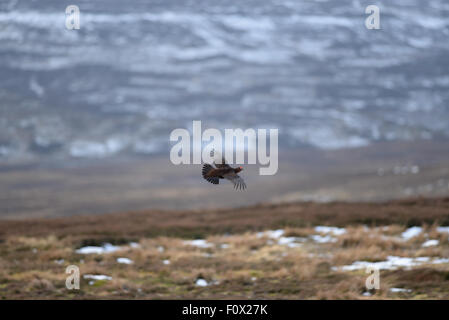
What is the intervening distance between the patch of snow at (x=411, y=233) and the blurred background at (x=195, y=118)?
5235cm

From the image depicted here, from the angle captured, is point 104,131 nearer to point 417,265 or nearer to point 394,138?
point 394,138

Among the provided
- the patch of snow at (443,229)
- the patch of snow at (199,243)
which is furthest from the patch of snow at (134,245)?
the patch of snow at (443,229)

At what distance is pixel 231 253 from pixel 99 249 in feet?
14.1

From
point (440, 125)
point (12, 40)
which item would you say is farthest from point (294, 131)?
point (12, 40)

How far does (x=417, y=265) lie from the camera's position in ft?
51.9

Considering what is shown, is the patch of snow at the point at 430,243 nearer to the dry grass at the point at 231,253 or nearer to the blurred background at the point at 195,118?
the dry grass at the point at 231,253

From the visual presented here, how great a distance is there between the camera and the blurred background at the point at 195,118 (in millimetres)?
93688

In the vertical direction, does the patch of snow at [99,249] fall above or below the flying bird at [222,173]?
below

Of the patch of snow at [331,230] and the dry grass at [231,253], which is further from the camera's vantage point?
the patch of snow at [331,230]

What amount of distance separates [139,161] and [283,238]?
11768 cm

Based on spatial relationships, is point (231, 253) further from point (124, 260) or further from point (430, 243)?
point (430, 243)

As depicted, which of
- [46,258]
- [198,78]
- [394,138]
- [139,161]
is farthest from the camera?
[198,78]
